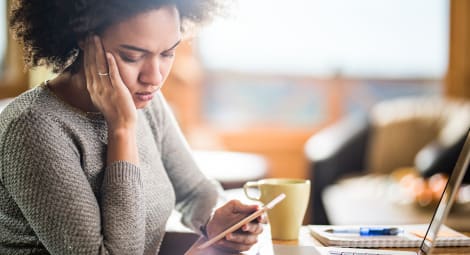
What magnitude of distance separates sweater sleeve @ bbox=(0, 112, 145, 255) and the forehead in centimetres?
18

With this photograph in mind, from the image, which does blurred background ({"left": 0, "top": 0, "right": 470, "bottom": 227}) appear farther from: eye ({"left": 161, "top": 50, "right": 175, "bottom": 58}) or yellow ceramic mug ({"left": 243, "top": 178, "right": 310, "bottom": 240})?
eye ({"left": 161, "top": 50, "right": 175, "bottom": 58})

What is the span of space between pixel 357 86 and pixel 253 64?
754 millimetres

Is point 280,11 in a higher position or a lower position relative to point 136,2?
lower

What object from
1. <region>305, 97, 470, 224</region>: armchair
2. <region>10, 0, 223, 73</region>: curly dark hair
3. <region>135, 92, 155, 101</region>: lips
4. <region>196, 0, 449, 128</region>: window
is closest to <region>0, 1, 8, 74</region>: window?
<region>196, 0, 449, 128</region>: window

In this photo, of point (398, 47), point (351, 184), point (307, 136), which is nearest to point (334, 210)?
point (351, 184)

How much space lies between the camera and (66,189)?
3.30ft

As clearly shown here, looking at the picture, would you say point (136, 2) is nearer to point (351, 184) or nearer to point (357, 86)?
point (351, 184)

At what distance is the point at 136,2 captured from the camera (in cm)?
109

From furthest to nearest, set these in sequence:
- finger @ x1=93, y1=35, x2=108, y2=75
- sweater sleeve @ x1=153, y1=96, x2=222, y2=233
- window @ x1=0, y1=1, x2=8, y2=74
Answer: window @ x1=0, y1=1, x2=8, y2=74 < sweater sleeve @ x1=153, y1=96, x2=222, y2=233 < finger @ x1=93, y1=35, x2=108, y2=75

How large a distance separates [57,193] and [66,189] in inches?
0.6

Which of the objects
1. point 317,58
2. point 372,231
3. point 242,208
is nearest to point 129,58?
point 242,208

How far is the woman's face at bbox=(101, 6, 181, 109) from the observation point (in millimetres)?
1078

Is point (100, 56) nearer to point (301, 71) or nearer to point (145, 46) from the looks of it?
point (145, 46)

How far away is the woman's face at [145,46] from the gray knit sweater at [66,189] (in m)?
0.12
